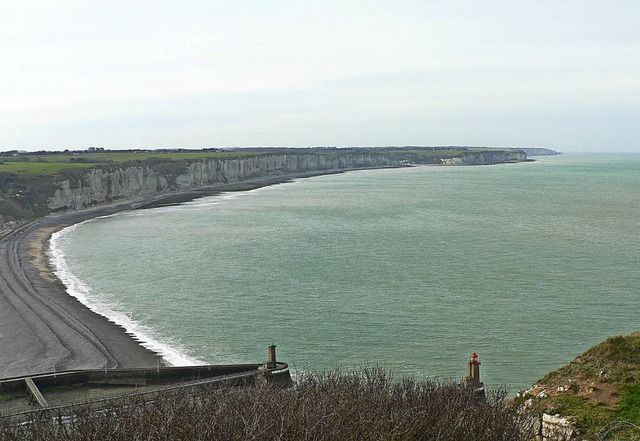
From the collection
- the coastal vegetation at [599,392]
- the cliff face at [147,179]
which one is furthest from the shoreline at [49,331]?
the cliff face at [147,179]

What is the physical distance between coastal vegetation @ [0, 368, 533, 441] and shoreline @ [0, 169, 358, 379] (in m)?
12.1

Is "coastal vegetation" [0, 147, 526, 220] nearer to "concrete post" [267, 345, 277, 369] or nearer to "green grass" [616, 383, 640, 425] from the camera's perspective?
"concrete post" [267, 345, 277, 369]

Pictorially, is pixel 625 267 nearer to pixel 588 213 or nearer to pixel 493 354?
pixel 493 354

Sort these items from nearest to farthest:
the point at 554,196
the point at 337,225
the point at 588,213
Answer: the point at 337,225 → the point at 588,213 → the point at 554,196

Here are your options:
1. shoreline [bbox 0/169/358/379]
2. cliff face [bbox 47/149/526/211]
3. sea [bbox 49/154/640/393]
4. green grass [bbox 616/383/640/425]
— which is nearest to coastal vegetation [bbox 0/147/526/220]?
cliff face [bbox 47/149/526/211]

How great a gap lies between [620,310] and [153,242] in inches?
1731

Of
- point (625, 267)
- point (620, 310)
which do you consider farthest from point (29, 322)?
point (625, 267)

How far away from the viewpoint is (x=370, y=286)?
43.2 metres

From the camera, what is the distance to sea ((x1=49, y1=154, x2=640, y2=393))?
29969 mm

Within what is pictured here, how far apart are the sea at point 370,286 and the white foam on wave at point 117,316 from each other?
4.4 inches

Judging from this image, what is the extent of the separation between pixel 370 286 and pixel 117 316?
16.2m

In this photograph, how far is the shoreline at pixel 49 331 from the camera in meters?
27.9

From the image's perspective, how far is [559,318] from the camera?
113 ft

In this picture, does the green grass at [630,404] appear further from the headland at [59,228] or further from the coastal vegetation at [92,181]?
the coastal vegetation at [92,181]
